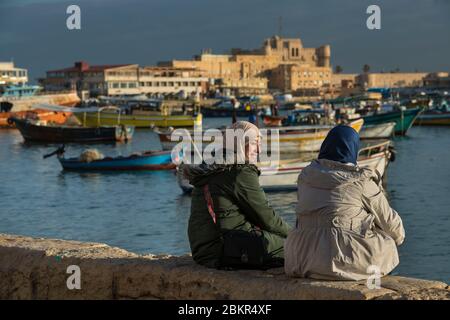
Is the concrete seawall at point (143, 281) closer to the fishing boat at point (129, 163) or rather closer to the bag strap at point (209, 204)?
the bag strap at point (209, 204)

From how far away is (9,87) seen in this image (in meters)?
61.3

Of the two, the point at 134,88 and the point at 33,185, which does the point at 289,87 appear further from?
the point at 33,185

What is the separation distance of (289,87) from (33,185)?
113741 millimetres

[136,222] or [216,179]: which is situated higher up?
[216,179]

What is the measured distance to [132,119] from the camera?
46344mm

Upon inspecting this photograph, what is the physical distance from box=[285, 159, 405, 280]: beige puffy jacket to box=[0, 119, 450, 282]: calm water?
6527mm

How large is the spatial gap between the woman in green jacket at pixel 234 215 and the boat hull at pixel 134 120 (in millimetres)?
39733

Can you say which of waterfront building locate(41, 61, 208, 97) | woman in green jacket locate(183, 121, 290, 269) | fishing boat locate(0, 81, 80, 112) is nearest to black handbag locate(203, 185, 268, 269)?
woman in green jacket locate(183, 121, 290, 269)

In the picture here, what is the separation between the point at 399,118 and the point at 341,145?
3712cm

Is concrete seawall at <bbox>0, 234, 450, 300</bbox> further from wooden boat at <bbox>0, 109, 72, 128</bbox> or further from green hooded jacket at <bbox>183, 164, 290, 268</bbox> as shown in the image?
wooden boat at <bbox>0, 109, 72, 128</bbox>

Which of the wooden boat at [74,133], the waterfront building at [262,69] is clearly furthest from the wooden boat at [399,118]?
the waterfront building at [262,69]

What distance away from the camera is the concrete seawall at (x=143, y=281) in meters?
3.28

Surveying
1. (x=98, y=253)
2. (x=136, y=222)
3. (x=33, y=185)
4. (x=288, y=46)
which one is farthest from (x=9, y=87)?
(x=288, y=46)
